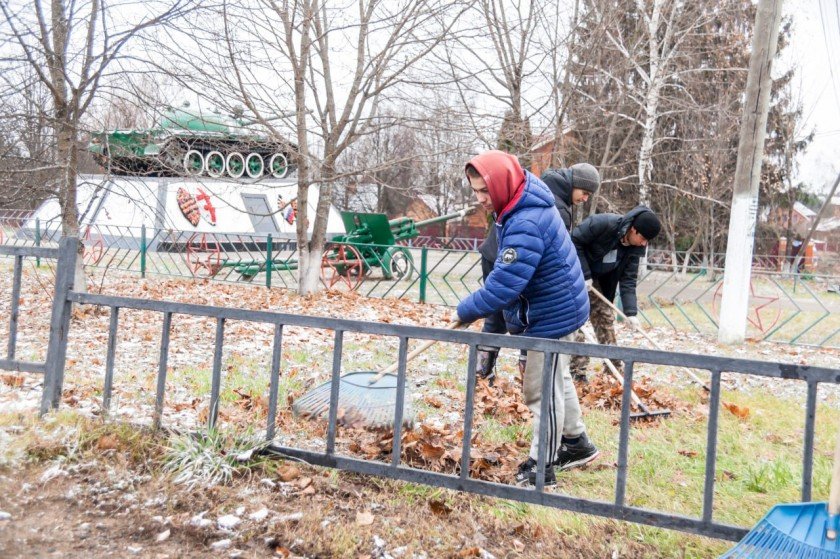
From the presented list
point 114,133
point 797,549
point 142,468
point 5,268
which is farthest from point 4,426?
point 5,268

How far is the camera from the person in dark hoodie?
3.26 metres

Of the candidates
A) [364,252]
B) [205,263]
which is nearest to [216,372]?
[364,252]

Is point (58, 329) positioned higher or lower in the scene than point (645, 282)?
lower

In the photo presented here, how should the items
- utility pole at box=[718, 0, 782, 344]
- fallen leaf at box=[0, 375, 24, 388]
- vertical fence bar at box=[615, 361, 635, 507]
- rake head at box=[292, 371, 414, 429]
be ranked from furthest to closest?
utility pole at box=[718, 0, 782, 344]
fallen leaf at box=[0, 375, 24, 388]
rake head at box=[292, 371, 414, 429]
vertical fence bar at box=[615, 361, 635, 507]

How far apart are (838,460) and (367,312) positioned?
26.8 ft

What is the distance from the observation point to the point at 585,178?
516 centimetres

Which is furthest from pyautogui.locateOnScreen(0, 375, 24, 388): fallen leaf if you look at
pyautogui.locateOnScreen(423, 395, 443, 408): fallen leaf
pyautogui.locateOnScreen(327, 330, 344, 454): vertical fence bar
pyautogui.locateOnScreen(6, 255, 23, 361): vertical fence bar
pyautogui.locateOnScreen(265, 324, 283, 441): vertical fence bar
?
pyautogui.locateOnScreen(423, 395, 443, 408): fallen leaf

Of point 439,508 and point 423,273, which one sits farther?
point 423,273

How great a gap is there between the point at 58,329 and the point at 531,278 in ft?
8.46

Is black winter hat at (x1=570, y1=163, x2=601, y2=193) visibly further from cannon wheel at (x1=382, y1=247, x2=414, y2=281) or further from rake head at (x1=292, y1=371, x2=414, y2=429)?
Answer: cannon wheel at (x1=382, y1=247, x2=414, y2=281)

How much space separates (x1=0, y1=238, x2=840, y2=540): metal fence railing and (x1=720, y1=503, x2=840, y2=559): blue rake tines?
0.19m

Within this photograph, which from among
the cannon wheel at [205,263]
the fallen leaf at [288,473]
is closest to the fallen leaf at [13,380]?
the fallen leaf at [288,473]

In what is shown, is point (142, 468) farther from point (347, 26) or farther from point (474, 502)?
point (347, 26)

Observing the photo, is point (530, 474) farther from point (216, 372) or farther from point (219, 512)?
point (216, 372)
